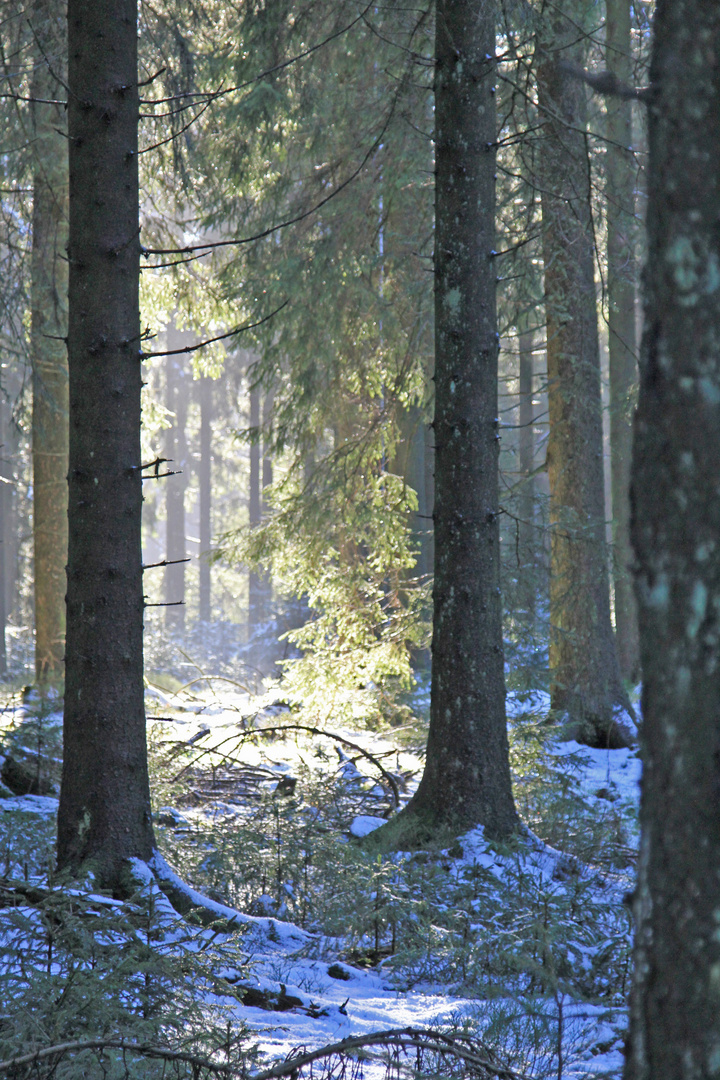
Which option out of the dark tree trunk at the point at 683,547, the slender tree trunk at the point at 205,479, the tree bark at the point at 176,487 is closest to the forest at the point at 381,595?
the dark tree trunk at the point at 683,547

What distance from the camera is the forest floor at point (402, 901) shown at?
324 cm

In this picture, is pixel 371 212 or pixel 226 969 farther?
pixel 371 212

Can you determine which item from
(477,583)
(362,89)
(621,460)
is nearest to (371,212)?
(362,89)

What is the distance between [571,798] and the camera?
7117mm

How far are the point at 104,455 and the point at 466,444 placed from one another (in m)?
2.52

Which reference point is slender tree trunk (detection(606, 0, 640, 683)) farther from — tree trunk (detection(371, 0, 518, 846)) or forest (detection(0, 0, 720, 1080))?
tree trunk (detection(371, 0, 518, 846))

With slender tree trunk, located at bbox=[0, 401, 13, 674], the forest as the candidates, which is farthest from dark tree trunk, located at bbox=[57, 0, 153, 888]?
slender tree trunk, located at bbox=[0, 401, 13, 674]

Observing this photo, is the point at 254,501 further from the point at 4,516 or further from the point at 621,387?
the point at 621,387

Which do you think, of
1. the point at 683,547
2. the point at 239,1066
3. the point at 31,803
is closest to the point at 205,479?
the point at 31,803

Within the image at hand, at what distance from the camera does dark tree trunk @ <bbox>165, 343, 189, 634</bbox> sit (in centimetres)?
3894

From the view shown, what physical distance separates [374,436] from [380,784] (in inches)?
168

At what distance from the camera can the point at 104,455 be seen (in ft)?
14.7

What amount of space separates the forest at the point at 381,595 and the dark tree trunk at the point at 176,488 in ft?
82.8

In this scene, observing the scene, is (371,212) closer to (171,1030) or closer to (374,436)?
(374,436)
